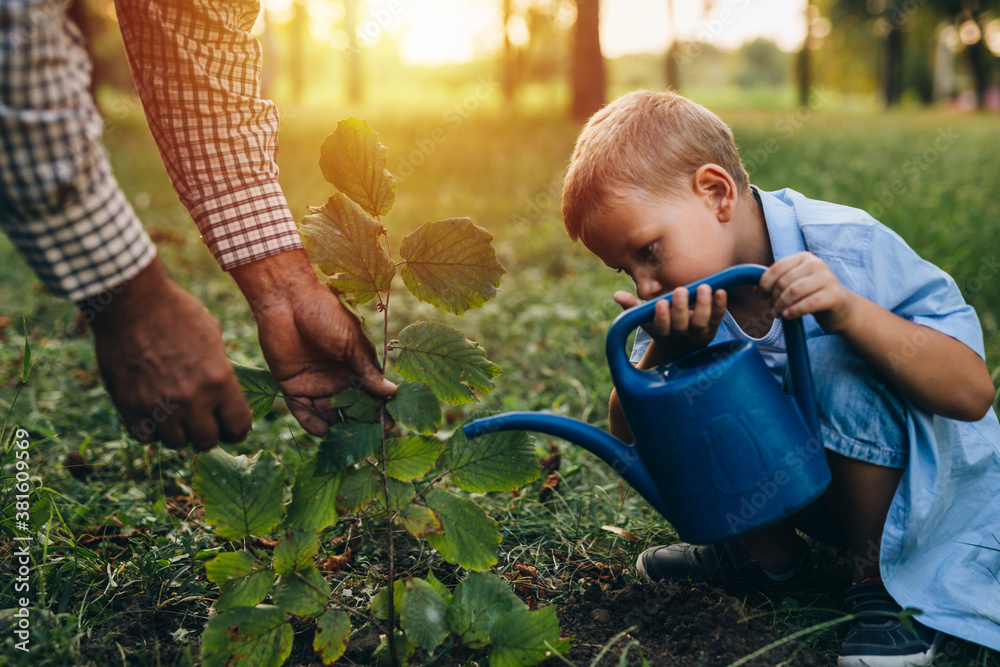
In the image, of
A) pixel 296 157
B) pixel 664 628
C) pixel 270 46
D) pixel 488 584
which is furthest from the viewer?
pixel 270 46

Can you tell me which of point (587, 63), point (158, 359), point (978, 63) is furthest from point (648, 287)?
point (978, 63)

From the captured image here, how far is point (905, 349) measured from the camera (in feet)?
4.14

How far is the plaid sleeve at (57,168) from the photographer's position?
930 millimetres

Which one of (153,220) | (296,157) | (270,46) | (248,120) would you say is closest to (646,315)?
(248,120)

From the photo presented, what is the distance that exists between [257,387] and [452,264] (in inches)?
17.2

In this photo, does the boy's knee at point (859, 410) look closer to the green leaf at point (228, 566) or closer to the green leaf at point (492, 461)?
the green leaf at point (492, 461)

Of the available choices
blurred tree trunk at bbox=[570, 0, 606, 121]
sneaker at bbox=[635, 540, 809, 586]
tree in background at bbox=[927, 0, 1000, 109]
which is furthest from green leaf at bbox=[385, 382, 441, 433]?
tree in background at bbox=[927, 0, 1000, 109]

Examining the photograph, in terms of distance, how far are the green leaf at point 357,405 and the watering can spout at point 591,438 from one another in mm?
190

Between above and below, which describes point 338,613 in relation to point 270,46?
below

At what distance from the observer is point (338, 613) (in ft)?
3.96

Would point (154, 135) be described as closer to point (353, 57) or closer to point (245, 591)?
point (245, 591)

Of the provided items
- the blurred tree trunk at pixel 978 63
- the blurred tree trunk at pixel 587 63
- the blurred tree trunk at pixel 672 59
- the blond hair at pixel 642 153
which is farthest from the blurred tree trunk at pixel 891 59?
the blond hair at pixel 642 153

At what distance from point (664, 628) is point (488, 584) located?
1.29ft

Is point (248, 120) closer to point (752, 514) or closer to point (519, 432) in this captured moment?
point (519, 432)
